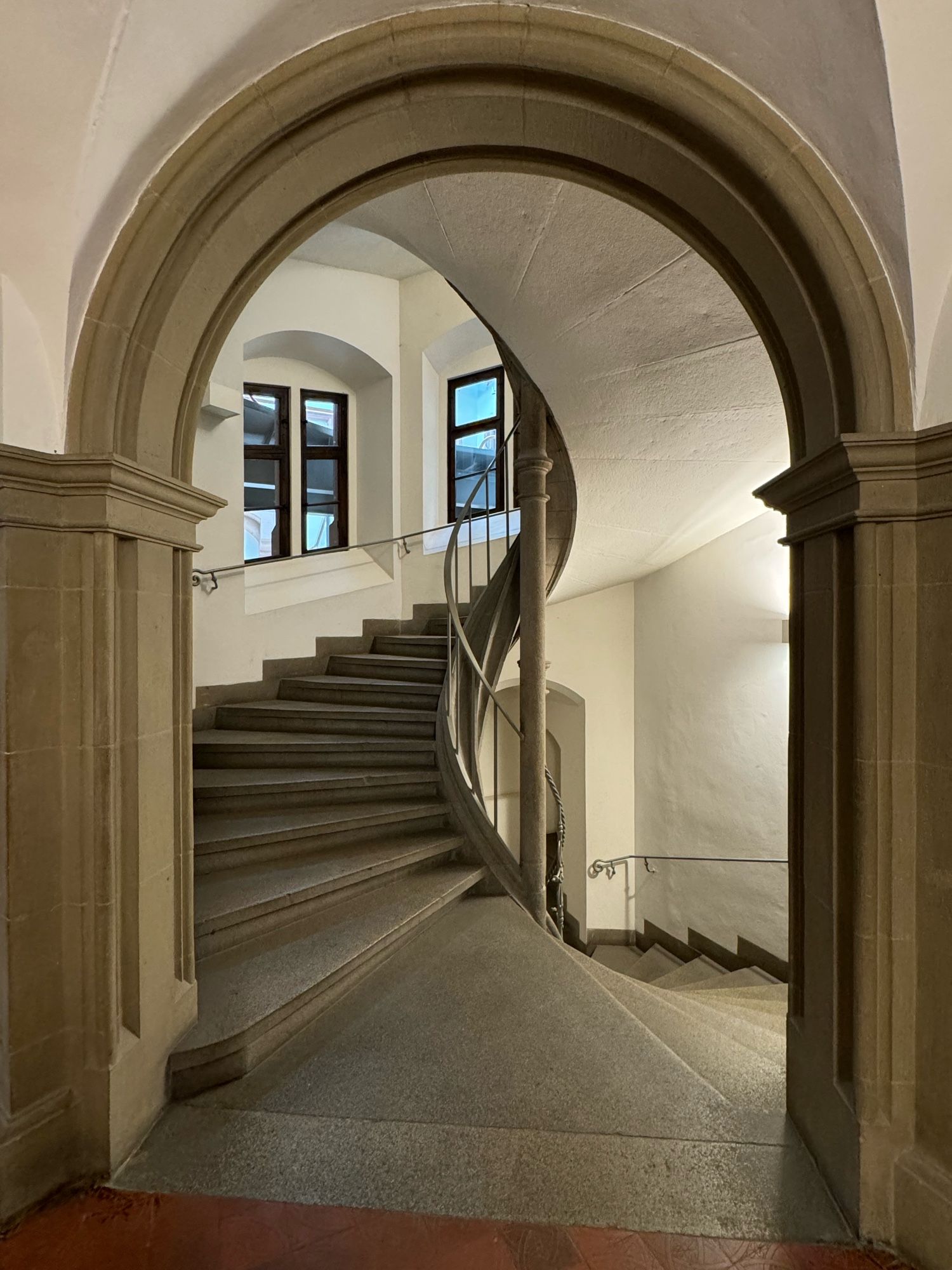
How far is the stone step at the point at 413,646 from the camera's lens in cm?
452

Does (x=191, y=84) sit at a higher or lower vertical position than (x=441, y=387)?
lower

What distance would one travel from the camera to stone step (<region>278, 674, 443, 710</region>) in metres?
3.86

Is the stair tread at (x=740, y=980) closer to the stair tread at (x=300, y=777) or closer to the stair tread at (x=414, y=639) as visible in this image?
the stair tread at (x=300, y=777)

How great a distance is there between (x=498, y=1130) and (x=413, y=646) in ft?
10.7

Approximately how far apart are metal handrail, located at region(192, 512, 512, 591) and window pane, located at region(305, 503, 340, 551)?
20 centimetres

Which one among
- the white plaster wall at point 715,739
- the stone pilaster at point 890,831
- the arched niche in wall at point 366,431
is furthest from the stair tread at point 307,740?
the white plaster wall at point 715,739

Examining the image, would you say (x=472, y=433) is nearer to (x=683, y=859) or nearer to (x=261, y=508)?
(x=261, y=508)

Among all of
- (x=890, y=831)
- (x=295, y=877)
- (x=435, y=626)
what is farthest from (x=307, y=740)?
(x=890, y=831)

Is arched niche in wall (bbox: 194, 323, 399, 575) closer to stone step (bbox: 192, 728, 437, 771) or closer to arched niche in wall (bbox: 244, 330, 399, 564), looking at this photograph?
arched niche in wall (bbox: 244, 330, 399, 564)

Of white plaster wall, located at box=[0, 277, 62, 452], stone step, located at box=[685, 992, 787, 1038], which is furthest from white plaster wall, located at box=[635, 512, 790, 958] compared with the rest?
white plaster wall, located at box=[0, 277, 62, 452]

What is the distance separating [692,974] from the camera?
5.35m

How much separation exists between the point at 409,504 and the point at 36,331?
4438 mm

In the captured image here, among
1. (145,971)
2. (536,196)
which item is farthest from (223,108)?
(145,971)

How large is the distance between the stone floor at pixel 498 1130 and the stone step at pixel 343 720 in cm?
156
